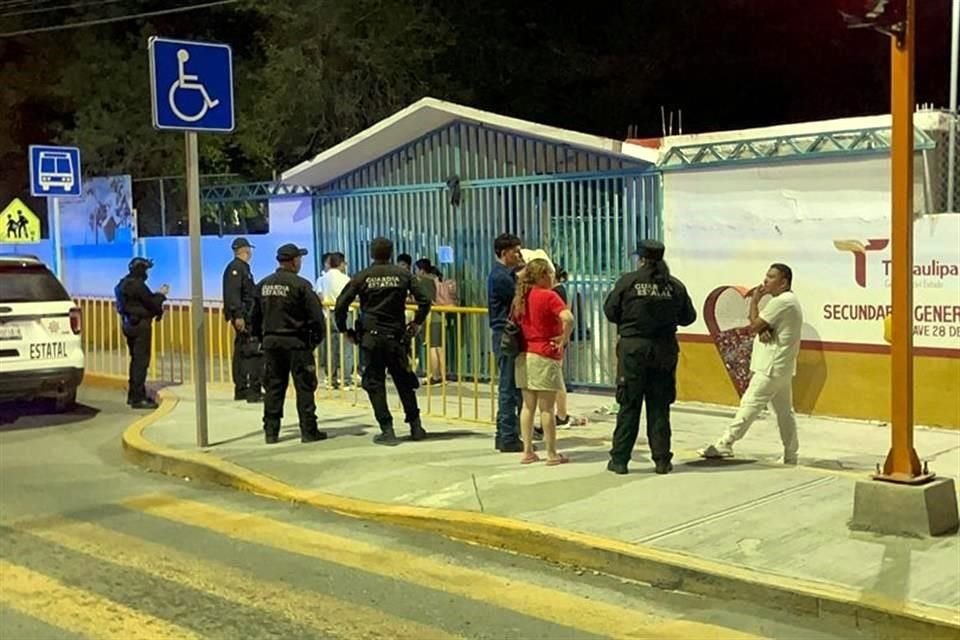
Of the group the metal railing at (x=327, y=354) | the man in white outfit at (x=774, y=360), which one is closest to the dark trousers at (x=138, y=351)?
the metal railing at (x=327, y=354)

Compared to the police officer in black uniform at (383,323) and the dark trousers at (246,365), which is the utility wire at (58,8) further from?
the police officer in black uniform at (383,323)

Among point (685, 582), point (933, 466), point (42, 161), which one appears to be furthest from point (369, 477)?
point (42, 161)

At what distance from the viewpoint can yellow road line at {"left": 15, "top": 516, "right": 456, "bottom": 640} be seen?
563 cm

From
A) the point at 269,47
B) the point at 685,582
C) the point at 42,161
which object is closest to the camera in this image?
the point at 685,582

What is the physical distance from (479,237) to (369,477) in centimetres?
629

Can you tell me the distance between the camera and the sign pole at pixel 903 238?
6414mm

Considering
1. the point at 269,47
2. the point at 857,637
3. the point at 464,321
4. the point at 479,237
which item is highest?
the point at 269,47

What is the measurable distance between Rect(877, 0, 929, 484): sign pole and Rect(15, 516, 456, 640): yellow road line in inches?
114

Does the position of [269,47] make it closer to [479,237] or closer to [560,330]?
[479,237]

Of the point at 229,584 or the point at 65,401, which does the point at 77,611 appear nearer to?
the point at 229,584

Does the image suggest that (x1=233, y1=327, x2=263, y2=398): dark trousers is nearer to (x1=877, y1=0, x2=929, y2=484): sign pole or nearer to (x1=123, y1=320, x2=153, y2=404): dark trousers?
Result: (x1=123, y1=320, x2=153, y2=404): dark trousers

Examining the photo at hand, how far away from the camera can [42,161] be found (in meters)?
15.6

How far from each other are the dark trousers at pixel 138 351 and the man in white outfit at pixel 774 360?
689cm

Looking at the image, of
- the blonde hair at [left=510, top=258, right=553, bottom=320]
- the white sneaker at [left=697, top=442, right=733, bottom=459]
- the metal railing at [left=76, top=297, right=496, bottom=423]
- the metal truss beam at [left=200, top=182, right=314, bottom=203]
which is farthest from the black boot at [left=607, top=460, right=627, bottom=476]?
the metal truss beam at [left=200, top=182, right=314, bottom=203]
